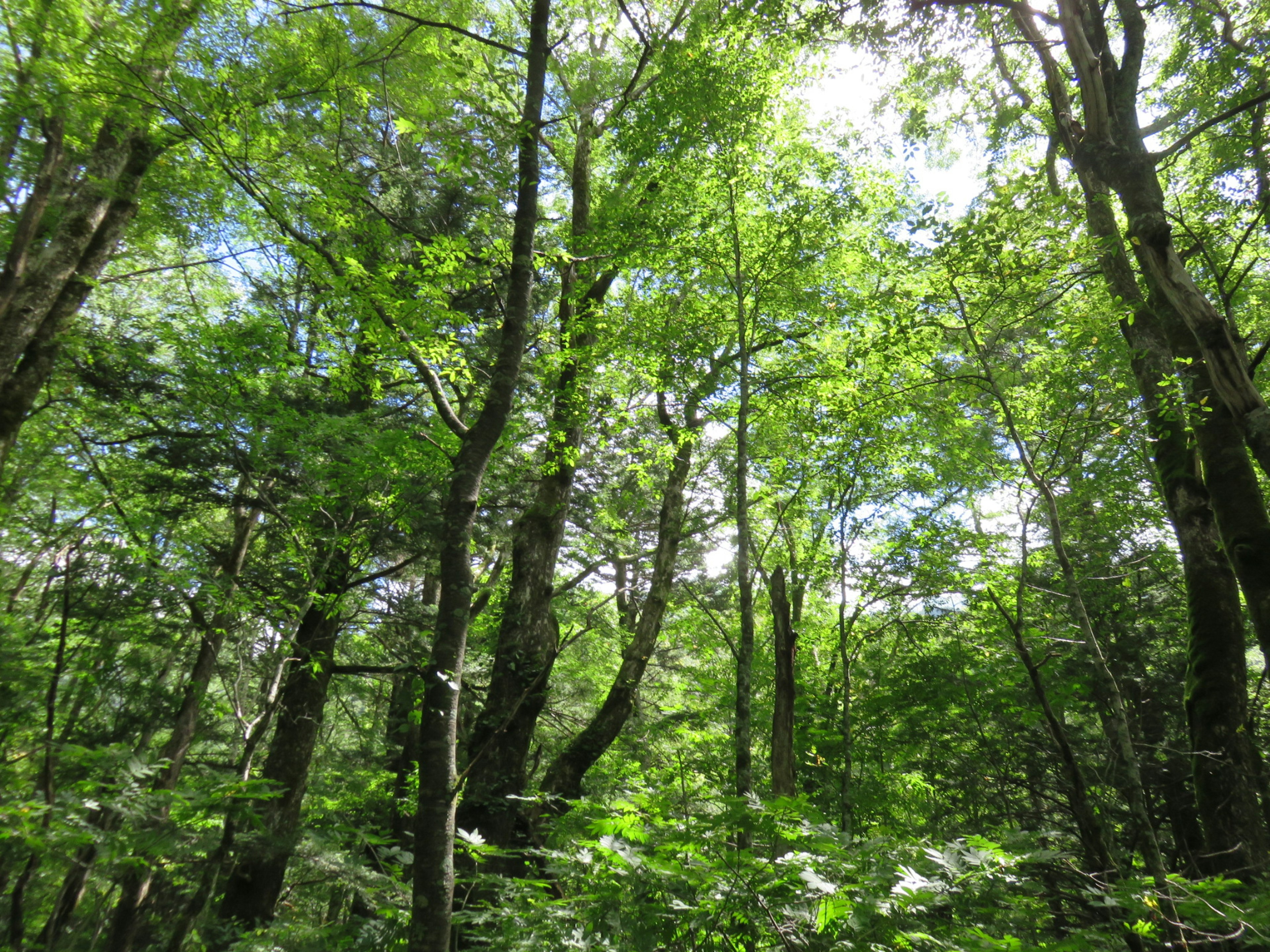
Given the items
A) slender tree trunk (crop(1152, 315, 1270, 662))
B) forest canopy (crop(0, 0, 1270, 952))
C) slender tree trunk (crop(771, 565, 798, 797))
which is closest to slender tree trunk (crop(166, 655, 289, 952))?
forest canopy (crop(0, 0, 1270, 952))

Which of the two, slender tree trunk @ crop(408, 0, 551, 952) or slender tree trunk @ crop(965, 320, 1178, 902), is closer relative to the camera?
slender tree trunk @ crop(408, 0, 551, 952)

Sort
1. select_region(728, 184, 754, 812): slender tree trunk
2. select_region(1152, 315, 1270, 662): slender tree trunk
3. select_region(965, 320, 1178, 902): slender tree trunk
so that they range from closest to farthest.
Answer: select_region(965, 320, 1178, 902): slender tree trunk
select_region(1152, 315, 1270, 662): slender tree trunk
select_region(728, 184, 754, 812): slender tree trunk

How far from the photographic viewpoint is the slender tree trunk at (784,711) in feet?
28.1

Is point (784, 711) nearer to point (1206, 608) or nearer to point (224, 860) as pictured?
point (1206, 608)

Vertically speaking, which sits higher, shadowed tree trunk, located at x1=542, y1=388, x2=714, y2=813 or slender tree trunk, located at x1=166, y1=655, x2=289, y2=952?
shadowed tree trunk, located at x1=542, y1=388, x2=714, y2=813

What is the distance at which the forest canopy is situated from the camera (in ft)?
12.5

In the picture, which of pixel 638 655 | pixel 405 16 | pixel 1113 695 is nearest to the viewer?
pixel 405 16

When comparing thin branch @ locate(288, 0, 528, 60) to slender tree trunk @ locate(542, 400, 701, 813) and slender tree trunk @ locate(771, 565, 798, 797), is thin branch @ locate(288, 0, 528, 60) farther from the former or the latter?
slender tree trunk @ locate(771, 565, 798, 797)

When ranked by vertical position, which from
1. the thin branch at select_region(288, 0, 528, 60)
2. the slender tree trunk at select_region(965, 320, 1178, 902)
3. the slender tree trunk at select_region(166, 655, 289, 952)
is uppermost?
the thin branch at select_region(288, 0, 528, 60)

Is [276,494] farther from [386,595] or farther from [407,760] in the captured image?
[407,760]

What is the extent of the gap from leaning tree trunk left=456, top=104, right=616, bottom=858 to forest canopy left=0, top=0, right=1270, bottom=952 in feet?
0.21

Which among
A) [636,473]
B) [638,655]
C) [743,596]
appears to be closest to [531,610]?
[638,655]

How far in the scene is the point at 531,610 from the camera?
25.3 ft

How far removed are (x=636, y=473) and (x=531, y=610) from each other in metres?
5.37
